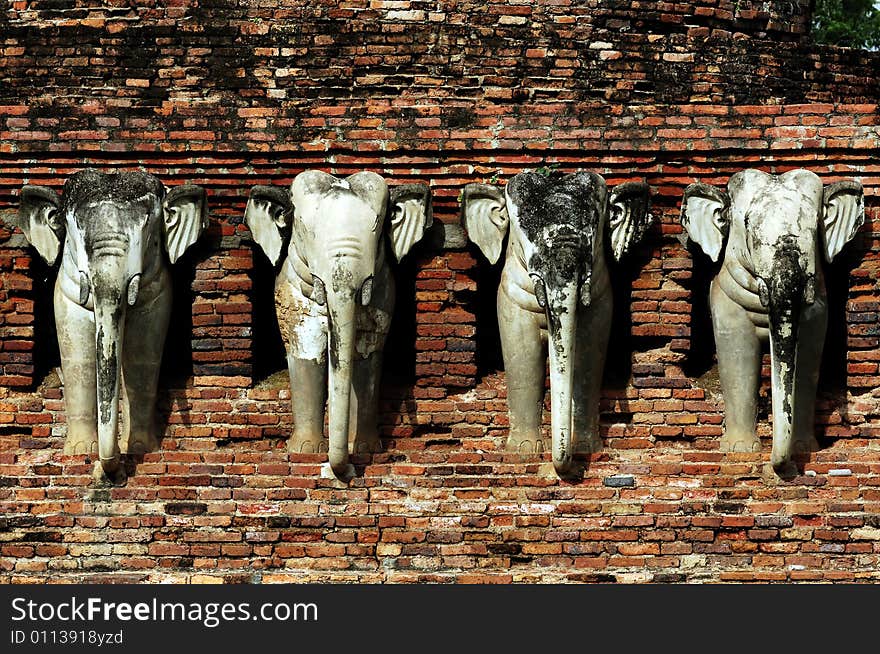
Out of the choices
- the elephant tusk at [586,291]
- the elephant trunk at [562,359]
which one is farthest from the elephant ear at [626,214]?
the elephant trunk at [562,359]

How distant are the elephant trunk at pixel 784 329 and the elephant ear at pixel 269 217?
2730mm

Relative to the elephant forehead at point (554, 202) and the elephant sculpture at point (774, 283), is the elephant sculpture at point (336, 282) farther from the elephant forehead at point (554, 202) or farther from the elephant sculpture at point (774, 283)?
the elephant sculpture at point (774, 283)

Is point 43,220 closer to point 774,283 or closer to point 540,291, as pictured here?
point 540,291

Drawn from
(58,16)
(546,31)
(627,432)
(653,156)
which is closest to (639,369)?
(627,432)

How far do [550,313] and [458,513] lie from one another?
123cm

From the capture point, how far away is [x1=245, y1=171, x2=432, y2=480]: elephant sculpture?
13180mm

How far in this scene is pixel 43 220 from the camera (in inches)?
538

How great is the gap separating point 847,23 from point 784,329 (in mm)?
11177

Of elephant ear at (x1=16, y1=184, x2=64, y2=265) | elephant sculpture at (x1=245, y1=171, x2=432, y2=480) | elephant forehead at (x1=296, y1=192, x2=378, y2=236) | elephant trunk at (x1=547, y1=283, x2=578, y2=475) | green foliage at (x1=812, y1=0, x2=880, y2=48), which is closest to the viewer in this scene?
elephant trunk at (x1=547, y1=283, x2=578, y2=475)

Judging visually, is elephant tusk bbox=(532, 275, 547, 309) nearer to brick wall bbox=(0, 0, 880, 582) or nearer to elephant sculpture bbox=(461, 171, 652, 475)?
elephant sculpture bbox=(461, 171, 652, 475)

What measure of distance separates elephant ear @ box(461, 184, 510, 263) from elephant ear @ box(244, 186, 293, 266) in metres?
1.01

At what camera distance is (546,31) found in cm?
1567

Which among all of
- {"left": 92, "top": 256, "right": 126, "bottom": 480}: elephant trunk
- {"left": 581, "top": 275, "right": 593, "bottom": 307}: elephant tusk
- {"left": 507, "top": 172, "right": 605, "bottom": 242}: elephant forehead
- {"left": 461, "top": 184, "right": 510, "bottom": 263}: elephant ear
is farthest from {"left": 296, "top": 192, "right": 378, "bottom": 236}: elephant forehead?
{"left": 581, "top": 275, "right": 593, "bottom": 307}: elephant tusk

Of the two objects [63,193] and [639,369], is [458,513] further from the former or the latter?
[63,193]
